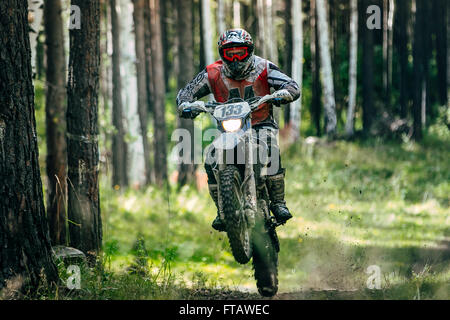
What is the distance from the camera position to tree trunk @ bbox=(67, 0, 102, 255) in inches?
336

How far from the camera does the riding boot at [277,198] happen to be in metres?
7.61

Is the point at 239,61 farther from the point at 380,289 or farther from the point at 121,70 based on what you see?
the point at 121,70

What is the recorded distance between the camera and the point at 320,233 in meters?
11.2

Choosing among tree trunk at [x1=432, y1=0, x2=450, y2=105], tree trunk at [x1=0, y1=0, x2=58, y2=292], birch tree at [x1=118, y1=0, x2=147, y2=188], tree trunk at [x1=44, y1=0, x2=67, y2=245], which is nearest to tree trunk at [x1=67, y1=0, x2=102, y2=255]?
tree trunk at [x1=0, y1=0, x2=58, y2=292]

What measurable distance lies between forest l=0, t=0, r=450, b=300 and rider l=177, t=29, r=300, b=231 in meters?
0.35

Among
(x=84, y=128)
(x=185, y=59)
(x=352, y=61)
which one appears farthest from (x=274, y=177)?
(x=352, y=61)

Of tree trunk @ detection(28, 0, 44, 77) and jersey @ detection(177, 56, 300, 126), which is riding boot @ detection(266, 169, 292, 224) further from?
tree trunk @ detection(28, 0, 44, 77)

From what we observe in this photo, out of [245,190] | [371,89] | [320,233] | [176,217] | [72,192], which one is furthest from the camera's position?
[371,89]

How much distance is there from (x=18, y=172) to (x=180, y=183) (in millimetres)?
11361

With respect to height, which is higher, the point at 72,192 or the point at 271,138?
the point at 271,138

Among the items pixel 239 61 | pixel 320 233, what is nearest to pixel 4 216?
pixel 239 61

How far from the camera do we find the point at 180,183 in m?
17.5

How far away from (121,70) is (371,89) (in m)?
9.93

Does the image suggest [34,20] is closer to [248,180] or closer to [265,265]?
[248,180]
